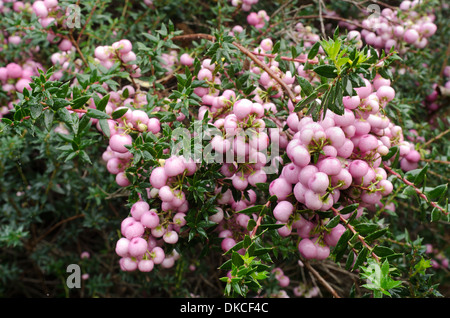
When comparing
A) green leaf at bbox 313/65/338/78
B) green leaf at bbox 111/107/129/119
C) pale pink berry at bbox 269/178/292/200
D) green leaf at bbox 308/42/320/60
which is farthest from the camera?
green leaf at bbox 308/42/320/60

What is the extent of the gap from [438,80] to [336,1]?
79 centimetres

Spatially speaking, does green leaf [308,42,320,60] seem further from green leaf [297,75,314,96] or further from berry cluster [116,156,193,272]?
berry cluster [116,156,193,272]

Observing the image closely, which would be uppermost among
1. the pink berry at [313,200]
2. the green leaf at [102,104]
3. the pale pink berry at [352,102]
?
the pale pink berry at [352,102]

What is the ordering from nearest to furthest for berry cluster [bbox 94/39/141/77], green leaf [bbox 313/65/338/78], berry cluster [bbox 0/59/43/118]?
green leaf [bbox 313/65/338/78] → berry cluster [bbox 94/39/141/77] → berry cluster [bbox 0/59/43/118]

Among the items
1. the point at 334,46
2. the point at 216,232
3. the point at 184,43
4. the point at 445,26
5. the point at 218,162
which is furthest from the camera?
the point at 445,26

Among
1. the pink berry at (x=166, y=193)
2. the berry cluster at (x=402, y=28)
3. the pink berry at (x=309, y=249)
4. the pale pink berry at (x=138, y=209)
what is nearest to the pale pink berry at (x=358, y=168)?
the pink berry at (x=309, y=249)

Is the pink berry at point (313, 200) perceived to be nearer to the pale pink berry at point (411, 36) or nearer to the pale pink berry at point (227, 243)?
the pale pink berry at point (227, 243)

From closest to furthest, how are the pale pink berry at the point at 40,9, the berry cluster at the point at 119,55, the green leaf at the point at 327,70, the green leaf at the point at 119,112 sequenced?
the green leaf at the point at 327,70 < the green leaf at the point at 119,112 < the berry cluster at the point at 119,55 < the pale pink berry at the point at 40,9

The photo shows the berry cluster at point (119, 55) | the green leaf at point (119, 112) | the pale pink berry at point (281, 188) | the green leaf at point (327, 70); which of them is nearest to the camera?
the green leaf at point (327, 70)

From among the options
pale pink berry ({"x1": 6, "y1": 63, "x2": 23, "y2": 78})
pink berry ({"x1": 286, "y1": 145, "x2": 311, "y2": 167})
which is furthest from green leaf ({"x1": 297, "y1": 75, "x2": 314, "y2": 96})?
pale pink berry ({"x1": 6, "y1": 63, "x2": 23, "y2": 78})

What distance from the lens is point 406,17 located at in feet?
6.34
